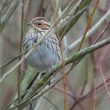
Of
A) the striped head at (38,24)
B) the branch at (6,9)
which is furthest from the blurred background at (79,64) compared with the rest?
the branch at (6,9)

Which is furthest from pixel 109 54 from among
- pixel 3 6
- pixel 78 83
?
pixel 3 6

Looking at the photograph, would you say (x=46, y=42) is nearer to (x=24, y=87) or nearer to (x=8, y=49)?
(x=24, y=87)

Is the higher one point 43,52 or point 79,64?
point 43,52

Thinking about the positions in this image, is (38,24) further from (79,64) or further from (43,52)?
(79,64)

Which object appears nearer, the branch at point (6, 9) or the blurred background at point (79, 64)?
the branch at point (6, 9)

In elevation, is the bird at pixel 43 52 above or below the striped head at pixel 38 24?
below

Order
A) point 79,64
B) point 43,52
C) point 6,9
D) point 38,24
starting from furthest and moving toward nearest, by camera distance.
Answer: point 79,64, point 38,24, point 43,52, point 6,9

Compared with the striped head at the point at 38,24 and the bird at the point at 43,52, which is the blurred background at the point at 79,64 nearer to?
the striped head at the point at 38,24

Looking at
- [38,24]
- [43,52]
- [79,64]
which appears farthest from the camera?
[79,64]

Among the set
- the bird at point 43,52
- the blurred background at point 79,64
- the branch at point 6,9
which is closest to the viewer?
the branch at point 6,9

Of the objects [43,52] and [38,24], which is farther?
[38,24]

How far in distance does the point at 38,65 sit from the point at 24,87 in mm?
450

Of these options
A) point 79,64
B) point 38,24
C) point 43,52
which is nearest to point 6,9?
point 43,52

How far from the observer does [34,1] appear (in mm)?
4488
